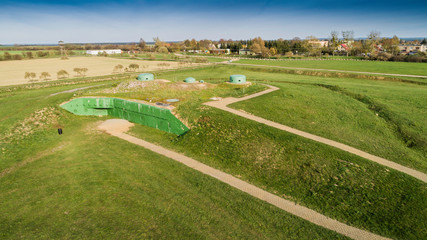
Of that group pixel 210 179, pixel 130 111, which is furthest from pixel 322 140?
pixel 130 111

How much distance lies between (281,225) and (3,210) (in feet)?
62.5

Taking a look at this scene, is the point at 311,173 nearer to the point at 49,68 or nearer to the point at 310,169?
the point at 310,169

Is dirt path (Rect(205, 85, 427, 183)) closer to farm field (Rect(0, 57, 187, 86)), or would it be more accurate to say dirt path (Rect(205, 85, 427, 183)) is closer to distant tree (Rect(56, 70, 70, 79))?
distant tree (Rect(56, 70, 70, 79))

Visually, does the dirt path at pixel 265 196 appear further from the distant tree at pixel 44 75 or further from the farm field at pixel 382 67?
the farm field at pixel 382 67

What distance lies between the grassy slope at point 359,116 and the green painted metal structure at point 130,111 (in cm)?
967

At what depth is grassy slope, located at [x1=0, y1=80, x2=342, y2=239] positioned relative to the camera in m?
13.9

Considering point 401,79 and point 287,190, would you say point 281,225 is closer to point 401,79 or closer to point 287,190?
point 287,190

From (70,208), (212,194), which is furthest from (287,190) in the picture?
(70,208)

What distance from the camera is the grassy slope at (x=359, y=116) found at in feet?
76.0

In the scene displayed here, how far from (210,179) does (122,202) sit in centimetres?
702

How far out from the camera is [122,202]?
16.5 meters

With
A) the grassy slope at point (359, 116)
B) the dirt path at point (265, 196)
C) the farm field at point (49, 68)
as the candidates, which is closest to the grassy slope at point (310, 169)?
the grassy slope at point (359, 116)

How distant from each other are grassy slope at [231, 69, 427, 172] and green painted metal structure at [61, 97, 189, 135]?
9668mm

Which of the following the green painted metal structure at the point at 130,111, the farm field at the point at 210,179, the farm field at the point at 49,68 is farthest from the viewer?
the farm field at the point at 49,68
